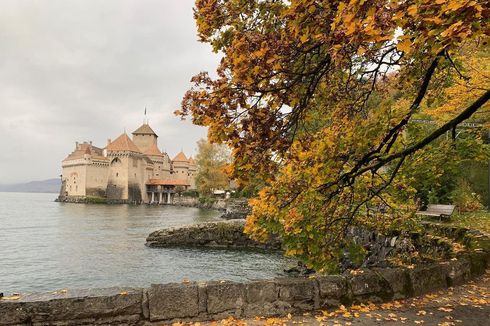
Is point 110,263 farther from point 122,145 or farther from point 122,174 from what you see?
point 122,145

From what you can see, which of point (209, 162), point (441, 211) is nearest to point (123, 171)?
point (209, 162)

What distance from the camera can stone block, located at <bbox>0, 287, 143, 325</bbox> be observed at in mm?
4902

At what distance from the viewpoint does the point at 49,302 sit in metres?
5.02

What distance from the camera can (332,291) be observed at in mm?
5855

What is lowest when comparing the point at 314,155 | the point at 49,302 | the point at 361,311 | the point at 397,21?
the point at 361,311

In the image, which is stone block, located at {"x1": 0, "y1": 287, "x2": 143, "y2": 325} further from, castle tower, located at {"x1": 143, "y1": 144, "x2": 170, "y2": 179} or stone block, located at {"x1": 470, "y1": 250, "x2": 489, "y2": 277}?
castle tower, located at {"x1": 143, "y1": 144, "x2": 170, "y2": 179}

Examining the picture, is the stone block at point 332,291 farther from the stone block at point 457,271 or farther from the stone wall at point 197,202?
the stone wall at point 197,202

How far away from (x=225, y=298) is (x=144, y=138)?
10307 centimetres

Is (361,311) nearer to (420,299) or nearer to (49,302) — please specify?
(420,299)

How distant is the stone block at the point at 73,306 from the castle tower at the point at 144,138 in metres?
101

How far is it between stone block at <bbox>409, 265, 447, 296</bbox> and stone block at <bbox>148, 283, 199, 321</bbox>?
383cm

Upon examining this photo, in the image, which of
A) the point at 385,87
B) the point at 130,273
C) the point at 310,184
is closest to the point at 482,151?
the point at 385,87

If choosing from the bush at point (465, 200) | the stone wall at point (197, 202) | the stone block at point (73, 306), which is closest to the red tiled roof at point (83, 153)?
the stone wall at point (197, 202)

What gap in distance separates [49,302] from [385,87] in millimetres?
6805
